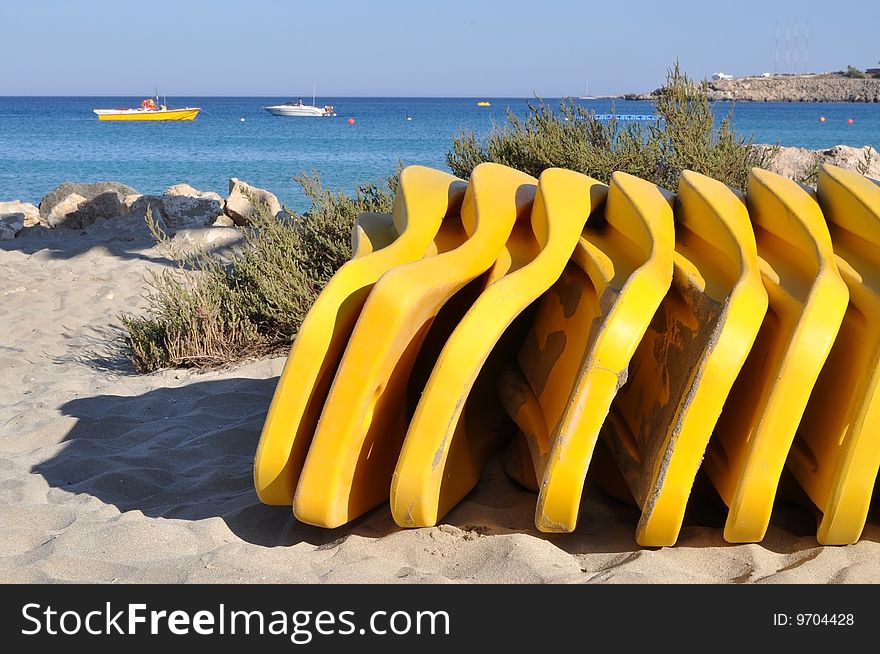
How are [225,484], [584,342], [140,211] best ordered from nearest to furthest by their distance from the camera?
[584,342] → [225,484] → [140,211]

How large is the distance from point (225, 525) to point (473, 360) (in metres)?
1.09

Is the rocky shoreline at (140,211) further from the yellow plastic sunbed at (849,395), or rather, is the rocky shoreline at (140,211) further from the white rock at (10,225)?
the yellow plastic sunbed at (849,395)

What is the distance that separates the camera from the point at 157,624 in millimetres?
2227

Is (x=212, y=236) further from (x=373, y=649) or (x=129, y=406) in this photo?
(x=373, y=649)

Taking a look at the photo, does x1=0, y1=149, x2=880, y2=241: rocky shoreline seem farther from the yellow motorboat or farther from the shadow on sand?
the yellow motorboat

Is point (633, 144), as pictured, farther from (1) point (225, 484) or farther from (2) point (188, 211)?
(2) point (188, 211)

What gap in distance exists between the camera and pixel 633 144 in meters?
6.50

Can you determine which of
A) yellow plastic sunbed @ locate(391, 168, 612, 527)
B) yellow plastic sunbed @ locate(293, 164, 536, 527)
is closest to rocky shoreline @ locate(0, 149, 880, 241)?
yellow plastic sunbed @ locate(391, 168, 612, 527)

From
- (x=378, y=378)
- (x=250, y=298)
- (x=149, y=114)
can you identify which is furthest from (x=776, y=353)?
(x=149, y=114)

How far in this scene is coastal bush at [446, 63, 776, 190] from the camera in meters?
Result: 6.30

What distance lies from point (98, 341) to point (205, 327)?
105cm

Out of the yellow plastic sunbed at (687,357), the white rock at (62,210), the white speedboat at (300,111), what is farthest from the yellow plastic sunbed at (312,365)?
the white speedboat at (300,111)

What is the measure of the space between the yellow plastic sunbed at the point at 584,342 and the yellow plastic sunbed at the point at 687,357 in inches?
4.8

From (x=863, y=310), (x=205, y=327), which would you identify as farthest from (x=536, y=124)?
(x=863, y=310)
